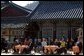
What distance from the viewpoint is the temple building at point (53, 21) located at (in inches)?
1150

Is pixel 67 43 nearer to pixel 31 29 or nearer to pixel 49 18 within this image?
pixel 49 18

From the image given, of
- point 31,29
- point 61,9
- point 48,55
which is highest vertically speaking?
point 61,9

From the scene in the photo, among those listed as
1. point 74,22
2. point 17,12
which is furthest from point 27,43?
point 17,12

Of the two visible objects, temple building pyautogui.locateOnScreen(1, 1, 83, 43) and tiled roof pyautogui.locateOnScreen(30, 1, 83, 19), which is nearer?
temple building pyautogui.locateOnScreen(1, 1, 83, 43)

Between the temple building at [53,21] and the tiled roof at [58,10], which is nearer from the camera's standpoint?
the temple building at [53,21]

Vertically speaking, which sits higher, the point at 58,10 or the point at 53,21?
the point at 58,10

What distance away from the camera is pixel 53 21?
29.6 meters

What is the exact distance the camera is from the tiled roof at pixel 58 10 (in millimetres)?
29419

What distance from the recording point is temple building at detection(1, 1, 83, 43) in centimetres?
2922

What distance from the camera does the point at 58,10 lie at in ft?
101

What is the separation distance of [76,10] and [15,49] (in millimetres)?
8664

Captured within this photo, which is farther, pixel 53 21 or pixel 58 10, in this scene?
pixel 58 10

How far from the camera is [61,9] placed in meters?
30.9

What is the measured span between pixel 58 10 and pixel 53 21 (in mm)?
1757
